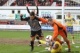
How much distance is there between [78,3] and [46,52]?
40.5 m

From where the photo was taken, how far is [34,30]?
637 inches

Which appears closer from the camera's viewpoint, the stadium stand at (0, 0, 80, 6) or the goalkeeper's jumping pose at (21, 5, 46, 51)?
the goalkeeper's jumping pose at (21, 5, 46, 51)

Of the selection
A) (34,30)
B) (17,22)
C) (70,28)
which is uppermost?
(34,30)

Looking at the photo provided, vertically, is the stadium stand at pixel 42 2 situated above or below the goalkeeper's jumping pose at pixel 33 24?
below

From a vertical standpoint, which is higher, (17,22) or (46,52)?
(46,52)

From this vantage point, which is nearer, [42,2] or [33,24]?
[33,24]

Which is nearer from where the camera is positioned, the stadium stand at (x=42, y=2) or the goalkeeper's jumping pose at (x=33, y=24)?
the goalkeeper's jumping pose at (x=33, y=24)

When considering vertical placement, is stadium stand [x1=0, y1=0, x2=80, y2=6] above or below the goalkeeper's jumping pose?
below

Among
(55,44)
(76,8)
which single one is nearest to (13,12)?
(76,8)

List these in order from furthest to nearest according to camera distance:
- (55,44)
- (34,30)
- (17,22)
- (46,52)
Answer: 1. (17,22)
2. (34,30)
3. (46,52)
4. (55,44)

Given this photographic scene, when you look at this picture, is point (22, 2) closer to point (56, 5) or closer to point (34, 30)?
point (56, 5)

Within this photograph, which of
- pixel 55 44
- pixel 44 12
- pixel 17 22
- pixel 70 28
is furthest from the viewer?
pixel 44 12

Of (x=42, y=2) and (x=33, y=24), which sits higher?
(x=33, y=24)

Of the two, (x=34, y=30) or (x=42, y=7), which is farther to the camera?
(x=42, y=7)
